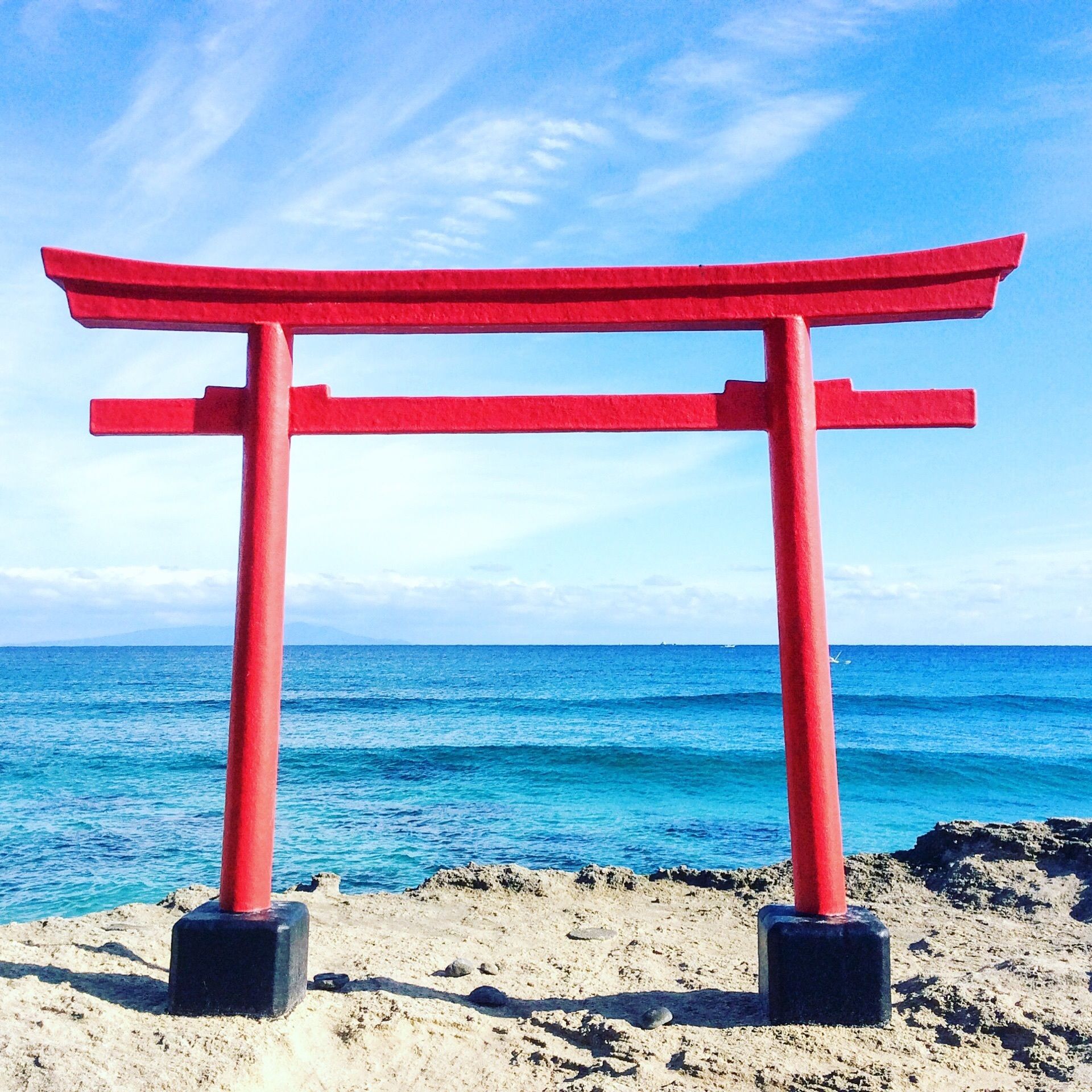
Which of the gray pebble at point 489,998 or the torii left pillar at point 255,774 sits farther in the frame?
the gray pebble at point 489,998

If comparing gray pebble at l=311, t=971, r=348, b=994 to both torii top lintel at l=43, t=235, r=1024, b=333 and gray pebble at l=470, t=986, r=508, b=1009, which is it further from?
torii top lintel at l=43, t=235, r=1024, b=333

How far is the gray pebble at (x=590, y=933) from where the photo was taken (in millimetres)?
5251

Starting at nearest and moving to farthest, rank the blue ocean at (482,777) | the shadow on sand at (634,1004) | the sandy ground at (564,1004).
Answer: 1. the sandy ground at (564,1004)
2. the shadow on sand at (634,1004)
3. the blue ocean at (482,777)

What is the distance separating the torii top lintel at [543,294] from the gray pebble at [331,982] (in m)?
3.15

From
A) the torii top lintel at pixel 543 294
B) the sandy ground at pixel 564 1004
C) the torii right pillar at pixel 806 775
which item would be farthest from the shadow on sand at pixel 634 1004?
the torii top lintel at pixel 543 294

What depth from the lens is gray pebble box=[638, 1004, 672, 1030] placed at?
3.52 m

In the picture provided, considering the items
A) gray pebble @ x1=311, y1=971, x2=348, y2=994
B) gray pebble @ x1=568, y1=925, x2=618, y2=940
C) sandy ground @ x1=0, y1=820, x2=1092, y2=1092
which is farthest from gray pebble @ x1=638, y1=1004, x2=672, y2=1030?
gray pebble @ x1=568, y1=925, x2=618, y2=940

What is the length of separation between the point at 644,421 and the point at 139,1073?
11.0 feet

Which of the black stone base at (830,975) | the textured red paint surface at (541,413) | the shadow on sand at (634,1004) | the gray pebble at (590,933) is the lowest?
the gray pebble at (590,933)

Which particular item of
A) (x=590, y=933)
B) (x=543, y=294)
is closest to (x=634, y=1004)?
(x=590, y=933)

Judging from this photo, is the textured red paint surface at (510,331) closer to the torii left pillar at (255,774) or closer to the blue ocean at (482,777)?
the torii left pillar at (255,774)

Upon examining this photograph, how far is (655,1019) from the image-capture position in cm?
354

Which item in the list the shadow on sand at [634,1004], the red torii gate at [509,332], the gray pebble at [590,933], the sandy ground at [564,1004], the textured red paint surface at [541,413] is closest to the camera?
the sandy ground at [564,1004]

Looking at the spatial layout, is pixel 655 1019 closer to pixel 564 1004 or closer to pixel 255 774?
pixel 564 1004
